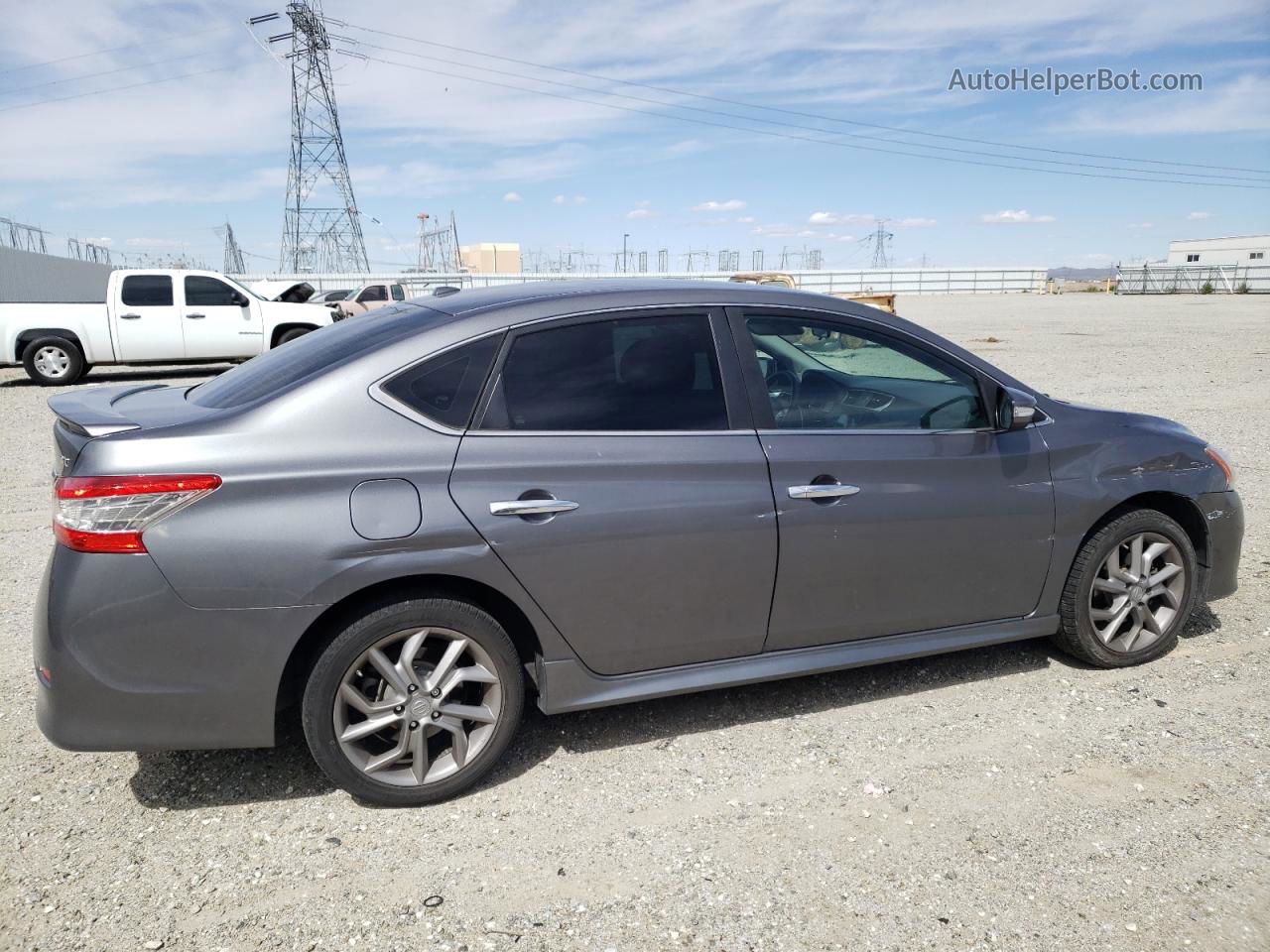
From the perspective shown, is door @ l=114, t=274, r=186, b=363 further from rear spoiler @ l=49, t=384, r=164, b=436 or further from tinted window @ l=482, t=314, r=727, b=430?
tinted window @ l=482, t=314, r=727, b=430

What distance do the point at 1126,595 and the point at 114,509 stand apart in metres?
3.99

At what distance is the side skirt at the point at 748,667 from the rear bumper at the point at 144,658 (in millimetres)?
908

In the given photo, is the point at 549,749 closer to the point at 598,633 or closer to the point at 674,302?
the point at 598,633

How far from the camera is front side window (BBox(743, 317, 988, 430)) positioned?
3.69 meters

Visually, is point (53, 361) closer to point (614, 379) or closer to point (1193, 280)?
point (614, 379)

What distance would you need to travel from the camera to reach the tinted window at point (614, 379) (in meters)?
3.28

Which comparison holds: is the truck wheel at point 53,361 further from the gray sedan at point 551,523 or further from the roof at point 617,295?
the roof at point 617,295

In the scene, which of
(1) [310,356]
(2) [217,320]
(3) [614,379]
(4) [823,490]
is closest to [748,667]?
(4) [823,490]

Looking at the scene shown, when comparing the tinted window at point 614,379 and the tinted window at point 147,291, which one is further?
the tinted window at point 147,291

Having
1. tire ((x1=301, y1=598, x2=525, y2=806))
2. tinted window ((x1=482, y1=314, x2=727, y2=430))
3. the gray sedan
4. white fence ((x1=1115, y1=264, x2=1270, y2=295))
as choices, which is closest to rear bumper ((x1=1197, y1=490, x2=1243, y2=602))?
the gray sedan

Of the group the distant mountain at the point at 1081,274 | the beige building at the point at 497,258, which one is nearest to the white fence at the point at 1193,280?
the distant mountain at the point at 1081,274

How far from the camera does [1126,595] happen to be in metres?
4.20

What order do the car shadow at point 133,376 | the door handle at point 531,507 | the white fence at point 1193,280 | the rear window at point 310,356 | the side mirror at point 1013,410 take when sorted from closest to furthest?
the door handle at point 531,507 < the rear window at point 310,356 < the side mirror at point 1013,410 < the car shadow at point 133,376 < the white fence at point 1193,280

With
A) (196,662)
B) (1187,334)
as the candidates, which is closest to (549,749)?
(196,662)
